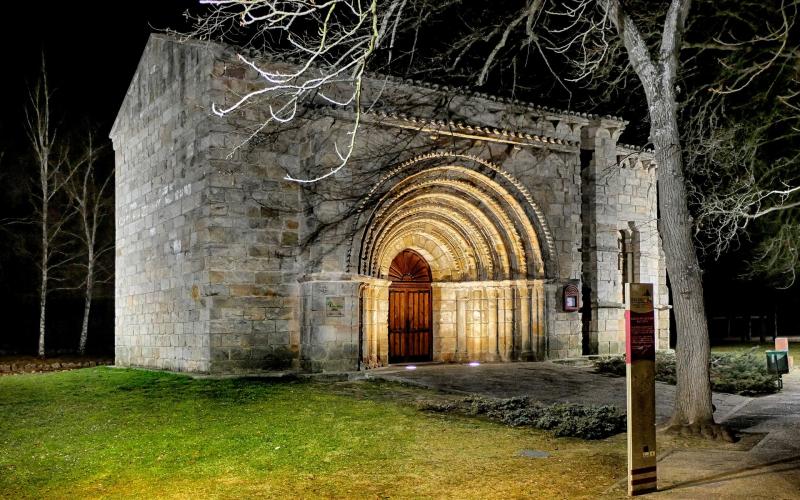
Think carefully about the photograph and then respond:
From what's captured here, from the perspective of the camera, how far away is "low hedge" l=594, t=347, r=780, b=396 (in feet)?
39.4

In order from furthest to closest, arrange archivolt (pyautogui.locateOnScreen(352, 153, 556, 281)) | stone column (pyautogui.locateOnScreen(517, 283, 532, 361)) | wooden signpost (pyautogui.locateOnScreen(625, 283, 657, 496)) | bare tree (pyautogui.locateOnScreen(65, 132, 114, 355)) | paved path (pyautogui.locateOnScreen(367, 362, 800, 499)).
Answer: bare tree (pyautogui.locateOnScreen(65, 132, 114, 355)) < stone column (pyautogui.locateOnScreen(517, 283, 532, 361)) < archivolt (pyautogui.locateOnScreen(352, 153, 556, 281)) < paved path (pyautogui.locateOnScreen(367, 362, 800, 499)) < wooden signpost (pyautogui.locateOnScreen(625, 283, 657, 496))

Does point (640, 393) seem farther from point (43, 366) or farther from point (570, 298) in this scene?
point (43, 366)

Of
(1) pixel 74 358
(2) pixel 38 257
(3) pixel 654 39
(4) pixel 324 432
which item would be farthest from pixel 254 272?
(2) pixel 38 257

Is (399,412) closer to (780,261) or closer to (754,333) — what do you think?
(780,261)

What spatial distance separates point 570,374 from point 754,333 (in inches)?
981

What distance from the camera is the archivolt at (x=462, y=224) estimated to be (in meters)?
15.4

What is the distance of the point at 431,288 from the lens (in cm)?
1766

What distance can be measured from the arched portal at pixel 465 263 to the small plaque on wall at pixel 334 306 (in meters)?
1.41

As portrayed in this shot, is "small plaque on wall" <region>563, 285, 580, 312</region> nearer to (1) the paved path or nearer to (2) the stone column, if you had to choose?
(2) the stone column

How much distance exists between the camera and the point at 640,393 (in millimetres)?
5766

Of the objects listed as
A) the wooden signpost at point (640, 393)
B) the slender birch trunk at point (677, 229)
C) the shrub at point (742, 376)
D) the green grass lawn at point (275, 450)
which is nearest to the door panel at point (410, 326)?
the green grass lawn at point (275, 450)

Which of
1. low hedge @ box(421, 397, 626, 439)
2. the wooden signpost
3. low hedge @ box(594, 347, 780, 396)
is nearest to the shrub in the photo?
low hedge @ box(594, 347, 780, 396)

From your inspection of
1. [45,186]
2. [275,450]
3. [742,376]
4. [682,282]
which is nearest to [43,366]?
[45,186]

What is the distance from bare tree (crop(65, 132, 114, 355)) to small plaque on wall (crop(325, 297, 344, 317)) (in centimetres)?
1392
